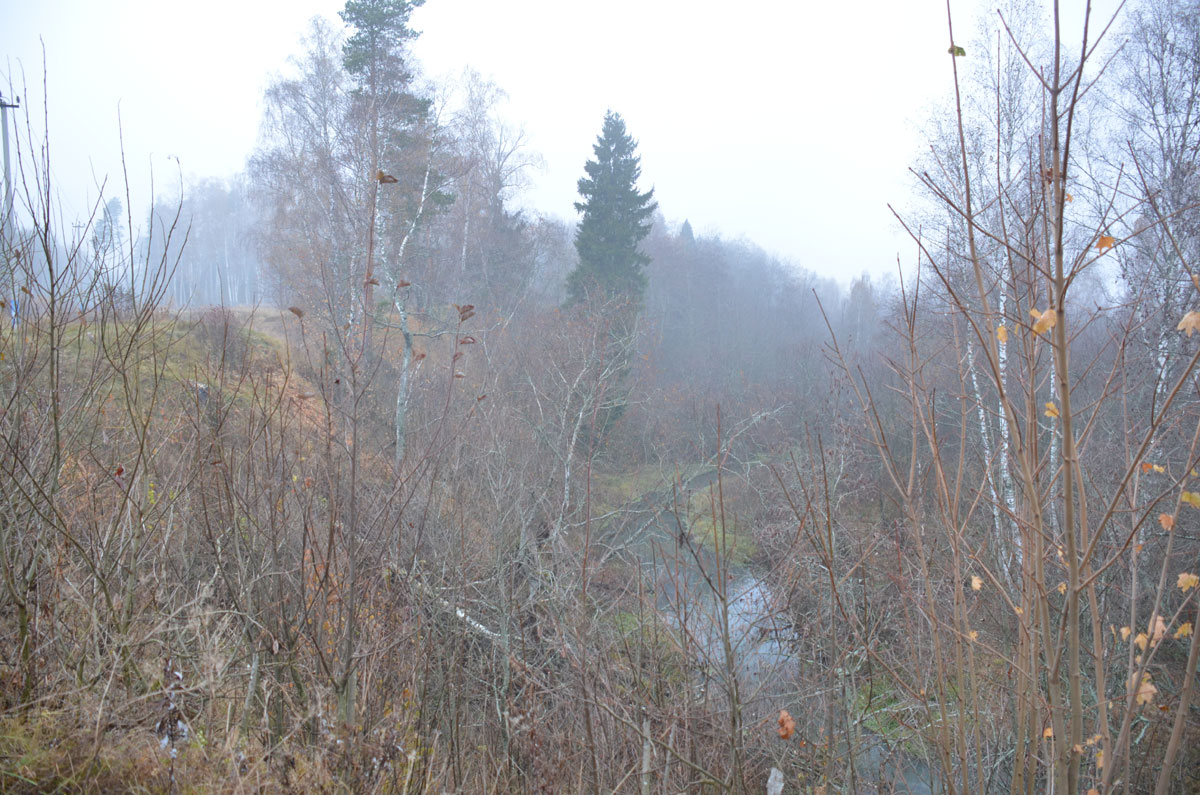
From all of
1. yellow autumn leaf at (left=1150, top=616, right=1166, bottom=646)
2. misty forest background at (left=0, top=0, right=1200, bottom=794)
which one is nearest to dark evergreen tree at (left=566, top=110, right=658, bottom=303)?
misty forest background at (left=0, top=0, right=1200, bottom=794)

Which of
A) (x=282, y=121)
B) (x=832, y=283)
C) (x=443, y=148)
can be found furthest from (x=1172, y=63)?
(x=832, y=283)

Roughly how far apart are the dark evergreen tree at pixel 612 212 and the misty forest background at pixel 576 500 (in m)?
0.14

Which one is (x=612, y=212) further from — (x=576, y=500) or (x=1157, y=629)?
(x=1157, y=629)

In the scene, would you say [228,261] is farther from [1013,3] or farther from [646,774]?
[646,774]

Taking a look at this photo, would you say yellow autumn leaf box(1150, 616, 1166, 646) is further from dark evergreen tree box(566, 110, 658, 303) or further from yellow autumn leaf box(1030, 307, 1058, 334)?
dark evergreen tree box(566, 110, 658, 303)

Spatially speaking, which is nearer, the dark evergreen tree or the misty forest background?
the misty forest background

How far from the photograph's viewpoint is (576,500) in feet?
33.9

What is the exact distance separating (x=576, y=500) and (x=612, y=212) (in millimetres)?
12154

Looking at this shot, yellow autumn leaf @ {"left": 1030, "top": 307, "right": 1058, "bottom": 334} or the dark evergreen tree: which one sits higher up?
the dark evergreen tree

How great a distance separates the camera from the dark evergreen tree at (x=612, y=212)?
19.5 meters

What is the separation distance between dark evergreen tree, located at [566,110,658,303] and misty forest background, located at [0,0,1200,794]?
136 mm

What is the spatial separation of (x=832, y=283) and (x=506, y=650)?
60070 mm

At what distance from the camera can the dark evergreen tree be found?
1955 cm

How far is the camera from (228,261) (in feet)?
149
